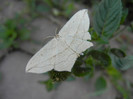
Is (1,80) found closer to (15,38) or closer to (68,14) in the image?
(15,38)

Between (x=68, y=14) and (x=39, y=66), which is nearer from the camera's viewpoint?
(x=39, y=66)

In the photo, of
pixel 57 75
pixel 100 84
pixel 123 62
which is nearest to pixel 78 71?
pixel 57 75

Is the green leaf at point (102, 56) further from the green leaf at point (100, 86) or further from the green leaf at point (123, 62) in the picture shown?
the green leaf at point (100, 86)

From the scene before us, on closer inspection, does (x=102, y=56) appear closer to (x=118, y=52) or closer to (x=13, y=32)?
(x=118, y=52)

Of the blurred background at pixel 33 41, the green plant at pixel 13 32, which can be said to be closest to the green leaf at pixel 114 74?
the blurred background at pixel 33 41

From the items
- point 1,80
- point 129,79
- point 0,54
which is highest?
point 0,54

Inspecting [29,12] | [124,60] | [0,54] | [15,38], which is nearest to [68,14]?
[29,12]
